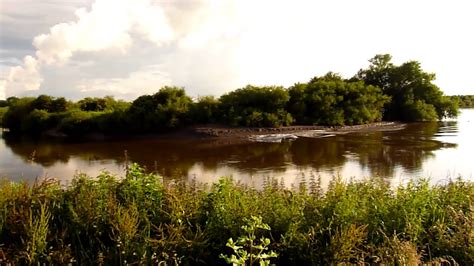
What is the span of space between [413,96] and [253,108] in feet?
71.6

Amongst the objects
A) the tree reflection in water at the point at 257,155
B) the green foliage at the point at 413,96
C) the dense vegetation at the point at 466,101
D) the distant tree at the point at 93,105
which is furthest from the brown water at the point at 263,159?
the dense vegetation at the point at 466,101

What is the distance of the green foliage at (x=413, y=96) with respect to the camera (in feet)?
145

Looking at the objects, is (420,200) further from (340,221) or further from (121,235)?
(121,235)

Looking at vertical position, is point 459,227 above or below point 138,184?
below

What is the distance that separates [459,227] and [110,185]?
4563 mm

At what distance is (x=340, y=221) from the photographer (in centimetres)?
504

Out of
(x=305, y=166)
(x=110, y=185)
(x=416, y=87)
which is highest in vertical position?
(x=416, y=87)

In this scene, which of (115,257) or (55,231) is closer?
(115,257)

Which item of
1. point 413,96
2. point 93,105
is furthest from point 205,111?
point 413,96

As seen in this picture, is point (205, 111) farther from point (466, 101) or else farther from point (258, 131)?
point (466, 101)

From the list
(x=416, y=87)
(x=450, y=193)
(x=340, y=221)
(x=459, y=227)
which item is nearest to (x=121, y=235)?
(x=340, y=221)

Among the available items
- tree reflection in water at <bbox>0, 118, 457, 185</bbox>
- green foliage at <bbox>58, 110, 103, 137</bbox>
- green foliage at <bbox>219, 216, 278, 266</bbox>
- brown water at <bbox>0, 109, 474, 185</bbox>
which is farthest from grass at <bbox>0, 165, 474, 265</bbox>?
green foliage at <bbox>58, 110, 103, 137</bbox>

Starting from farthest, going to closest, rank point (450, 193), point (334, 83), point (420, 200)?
point (334, 83) < point (450, 193) < point (420, 200)

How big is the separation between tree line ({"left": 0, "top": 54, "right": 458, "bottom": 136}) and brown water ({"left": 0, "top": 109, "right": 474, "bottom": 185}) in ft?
19.1
